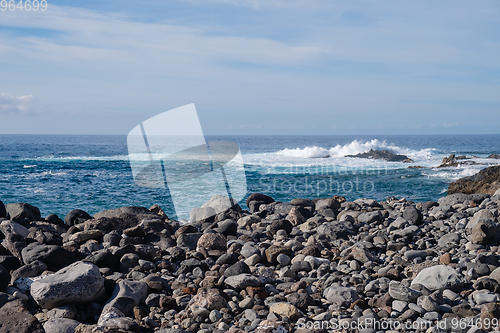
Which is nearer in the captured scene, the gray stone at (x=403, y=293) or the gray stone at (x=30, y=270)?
the gray stone at (x=403, y=293)

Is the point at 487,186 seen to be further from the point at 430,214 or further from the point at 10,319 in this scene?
the point at 10,319

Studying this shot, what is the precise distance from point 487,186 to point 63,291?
33.6 feet

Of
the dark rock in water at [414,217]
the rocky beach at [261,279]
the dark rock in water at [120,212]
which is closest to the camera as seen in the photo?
the rocky beach at [261,279]

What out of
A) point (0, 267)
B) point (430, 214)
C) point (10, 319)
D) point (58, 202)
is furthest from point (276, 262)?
point (58, 202)

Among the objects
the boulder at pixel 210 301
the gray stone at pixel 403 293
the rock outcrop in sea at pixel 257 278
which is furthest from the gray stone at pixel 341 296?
the boulder at pixel 210 301

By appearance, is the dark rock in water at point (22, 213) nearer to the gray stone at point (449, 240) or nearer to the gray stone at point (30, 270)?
the gray stone at point (30, 270)

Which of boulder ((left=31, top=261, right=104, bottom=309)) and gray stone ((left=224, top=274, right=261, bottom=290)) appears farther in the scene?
gray stone ((left=224, top=274, right=261, bottom=290))

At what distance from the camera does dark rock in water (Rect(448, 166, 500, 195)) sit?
964 centimetres

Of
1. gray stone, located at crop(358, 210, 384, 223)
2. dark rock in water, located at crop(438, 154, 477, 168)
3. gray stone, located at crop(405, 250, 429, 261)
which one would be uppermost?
gray stone, located at crop(358, 210, 384, 223)

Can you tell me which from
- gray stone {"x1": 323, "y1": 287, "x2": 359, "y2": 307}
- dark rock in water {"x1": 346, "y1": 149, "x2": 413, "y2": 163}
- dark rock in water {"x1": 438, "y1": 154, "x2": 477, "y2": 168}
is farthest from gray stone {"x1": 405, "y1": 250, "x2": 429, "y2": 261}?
dark rock in water {"x1": 346, "y1": 149, "x2": 413, "y2": 163}

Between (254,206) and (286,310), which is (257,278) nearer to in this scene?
(286,310)

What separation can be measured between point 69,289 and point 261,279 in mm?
1727

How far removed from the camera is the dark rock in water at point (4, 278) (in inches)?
140

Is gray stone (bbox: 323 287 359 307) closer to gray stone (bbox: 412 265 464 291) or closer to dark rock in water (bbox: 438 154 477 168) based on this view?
gray stone (bbox: 412 265 464 291)
